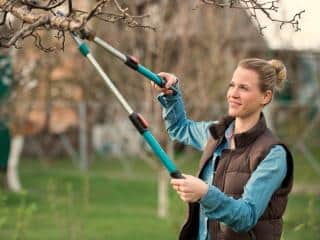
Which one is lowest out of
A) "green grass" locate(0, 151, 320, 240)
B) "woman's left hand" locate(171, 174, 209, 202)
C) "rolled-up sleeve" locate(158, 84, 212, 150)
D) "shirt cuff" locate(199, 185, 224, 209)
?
"green grass" locate(0, 151, 320, 240)

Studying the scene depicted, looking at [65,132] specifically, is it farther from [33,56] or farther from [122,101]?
[122,101]

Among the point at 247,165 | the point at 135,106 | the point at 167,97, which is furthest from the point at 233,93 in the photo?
the point at 135,106

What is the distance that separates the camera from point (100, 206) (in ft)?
61.0

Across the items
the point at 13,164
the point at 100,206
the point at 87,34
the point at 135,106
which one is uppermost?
the point at 87,34

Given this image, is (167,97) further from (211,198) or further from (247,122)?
(211,198)

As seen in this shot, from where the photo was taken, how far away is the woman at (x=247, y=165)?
5016mm

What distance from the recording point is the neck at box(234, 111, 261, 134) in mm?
5301

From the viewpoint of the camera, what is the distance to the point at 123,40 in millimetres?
16859

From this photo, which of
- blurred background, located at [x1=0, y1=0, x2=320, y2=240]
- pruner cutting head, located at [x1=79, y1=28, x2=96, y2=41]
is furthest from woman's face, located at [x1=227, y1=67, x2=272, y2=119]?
blurred background, located at [x1=0, y1=0, x2=320, y2=240]

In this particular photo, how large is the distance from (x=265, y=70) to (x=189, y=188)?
97cm

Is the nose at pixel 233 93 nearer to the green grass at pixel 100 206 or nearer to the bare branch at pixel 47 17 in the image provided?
the bare branch at pixel 47 17

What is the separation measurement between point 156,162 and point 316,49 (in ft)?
17.1

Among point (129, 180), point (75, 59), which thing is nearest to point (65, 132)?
point (129, 180)

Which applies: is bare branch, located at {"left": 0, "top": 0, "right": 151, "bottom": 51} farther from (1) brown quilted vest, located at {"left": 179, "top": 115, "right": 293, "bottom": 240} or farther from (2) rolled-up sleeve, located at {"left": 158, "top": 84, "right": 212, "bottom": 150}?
(1) brown quilted vest, located at {"left": 179, "top": 115, "right": 293, "bottom": 240}
